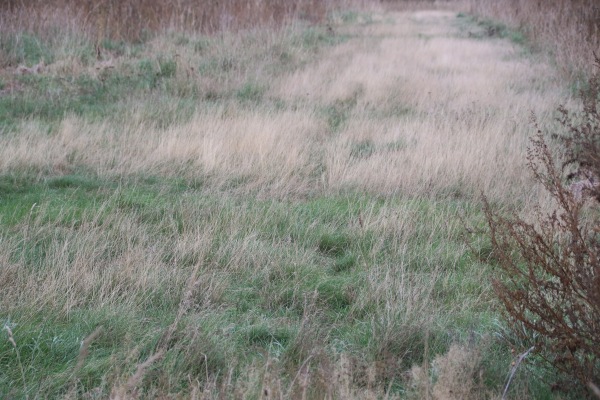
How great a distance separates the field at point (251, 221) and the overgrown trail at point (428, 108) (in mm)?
43

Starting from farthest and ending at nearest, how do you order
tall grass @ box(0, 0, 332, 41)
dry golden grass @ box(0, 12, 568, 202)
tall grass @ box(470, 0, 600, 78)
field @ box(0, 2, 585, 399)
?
tall grass @ box(0, 0, 332, 41) → tall grass @ box(470, 0, 600, 78) → dry golden grass @ box(0, 12, 568, 202) → field @ box(0, 2, 585, 399)

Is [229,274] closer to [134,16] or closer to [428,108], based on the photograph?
[428,108]

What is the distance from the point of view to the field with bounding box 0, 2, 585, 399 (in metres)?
2.53

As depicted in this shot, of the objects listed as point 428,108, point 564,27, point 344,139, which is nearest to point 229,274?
point 344,139

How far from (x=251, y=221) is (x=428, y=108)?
452 cm

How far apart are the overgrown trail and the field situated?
4 centimetres

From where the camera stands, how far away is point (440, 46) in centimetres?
1348

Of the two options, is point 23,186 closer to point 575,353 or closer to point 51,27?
point 575,353

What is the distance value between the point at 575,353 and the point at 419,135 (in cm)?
423

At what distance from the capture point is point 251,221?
420 centimetres

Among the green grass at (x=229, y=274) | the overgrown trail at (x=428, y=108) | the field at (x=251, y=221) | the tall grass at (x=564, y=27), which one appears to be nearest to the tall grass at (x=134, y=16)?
the field at (x=251, y=221)

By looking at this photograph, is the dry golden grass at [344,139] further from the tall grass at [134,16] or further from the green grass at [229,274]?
the tall grass at [134,16]

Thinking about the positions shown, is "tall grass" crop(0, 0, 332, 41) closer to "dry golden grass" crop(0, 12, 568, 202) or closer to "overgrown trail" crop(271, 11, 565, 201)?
"overgrown trail" crop(271, 11, 565, 201)

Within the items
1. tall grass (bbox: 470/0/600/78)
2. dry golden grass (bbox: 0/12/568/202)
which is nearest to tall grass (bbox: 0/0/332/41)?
dry golden grass (bbox: 0/12/568/202)
